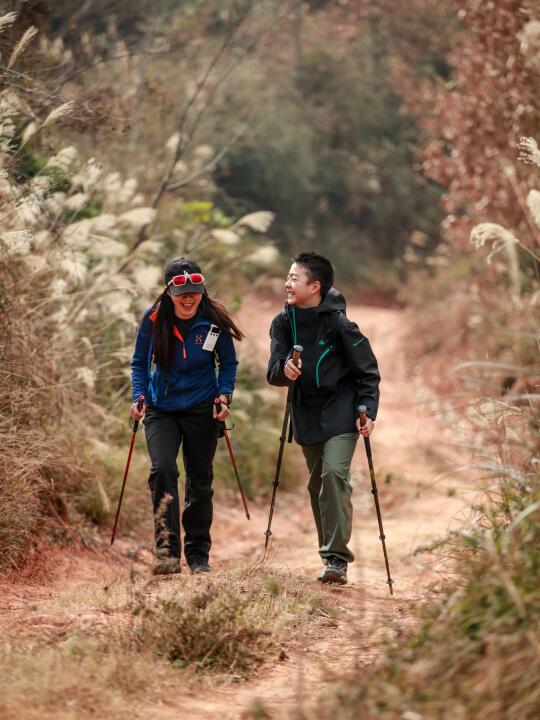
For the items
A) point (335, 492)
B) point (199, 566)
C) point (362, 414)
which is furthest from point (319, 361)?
point (199, 566)

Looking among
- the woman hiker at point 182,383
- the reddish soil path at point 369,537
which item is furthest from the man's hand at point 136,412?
the reddish soil path at point 369,537

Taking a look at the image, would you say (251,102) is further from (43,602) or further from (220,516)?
(43,602)

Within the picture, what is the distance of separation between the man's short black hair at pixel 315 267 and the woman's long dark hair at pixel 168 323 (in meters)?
0.61

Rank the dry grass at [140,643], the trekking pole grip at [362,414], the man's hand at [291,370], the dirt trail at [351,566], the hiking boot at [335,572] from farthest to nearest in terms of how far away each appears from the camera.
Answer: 1. the hiking boot at [335,572]
2. the trekking pole grip at [362,414]
3. the man's hand at [291,370]
4. the dirt trail at [351,566]
5. the dry grass at [140,643]

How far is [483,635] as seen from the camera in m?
3.72

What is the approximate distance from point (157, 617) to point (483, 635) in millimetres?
1591

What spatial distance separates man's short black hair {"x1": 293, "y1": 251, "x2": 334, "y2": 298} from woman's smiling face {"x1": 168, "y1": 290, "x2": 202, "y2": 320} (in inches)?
27.5

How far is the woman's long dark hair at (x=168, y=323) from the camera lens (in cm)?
660

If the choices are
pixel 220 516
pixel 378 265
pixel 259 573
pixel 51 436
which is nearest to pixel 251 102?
pixel 378 265

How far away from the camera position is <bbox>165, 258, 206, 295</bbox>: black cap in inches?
255

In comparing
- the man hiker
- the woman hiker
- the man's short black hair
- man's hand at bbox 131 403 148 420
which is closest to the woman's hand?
the woman hiker

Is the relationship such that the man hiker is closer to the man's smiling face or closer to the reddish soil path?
the man's smiling face

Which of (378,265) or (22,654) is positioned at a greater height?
(378,265)

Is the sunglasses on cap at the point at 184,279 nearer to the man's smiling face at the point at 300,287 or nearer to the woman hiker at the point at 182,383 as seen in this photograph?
the woman hiker at the point at 182,383
